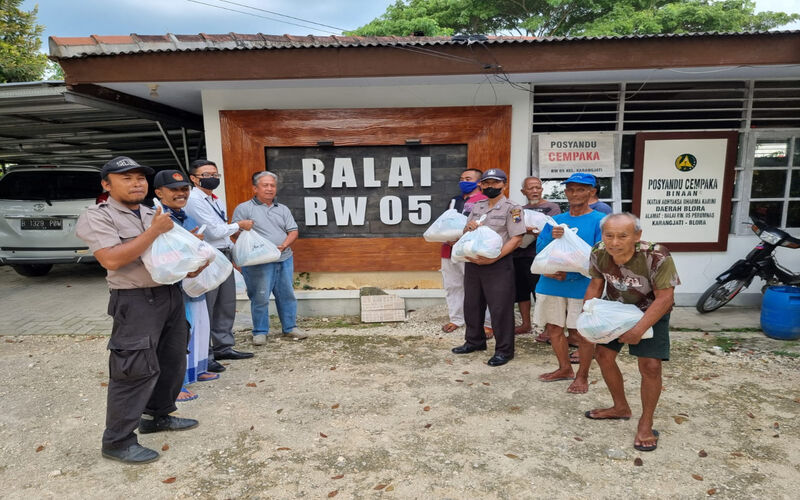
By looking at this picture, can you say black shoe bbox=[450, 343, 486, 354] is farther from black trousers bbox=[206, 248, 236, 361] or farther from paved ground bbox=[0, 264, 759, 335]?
paved ground bbox=[0, 264, 759, 335]

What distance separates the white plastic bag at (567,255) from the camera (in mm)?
3389

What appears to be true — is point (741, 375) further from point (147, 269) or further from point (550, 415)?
point (147, 269)

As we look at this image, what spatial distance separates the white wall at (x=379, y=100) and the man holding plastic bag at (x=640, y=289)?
10.0ft

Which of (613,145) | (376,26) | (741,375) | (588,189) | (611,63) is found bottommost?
(741,375)

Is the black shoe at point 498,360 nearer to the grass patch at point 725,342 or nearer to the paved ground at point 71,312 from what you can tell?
the grass patch at point 725,342

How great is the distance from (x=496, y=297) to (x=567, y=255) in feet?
2.85

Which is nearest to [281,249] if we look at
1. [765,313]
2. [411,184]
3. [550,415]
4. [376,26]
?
[411,184]

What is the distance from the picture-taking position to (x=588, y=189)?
3508 millimetres

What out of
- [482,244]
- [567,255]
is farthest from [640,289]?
[482,244]

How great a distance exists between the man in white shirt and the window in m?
6.18

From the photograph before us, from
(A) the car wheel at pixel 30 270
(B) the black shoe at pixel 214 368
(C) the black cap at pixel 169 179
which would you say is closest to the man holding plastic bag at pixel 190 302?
(C) the black cap at pixel 169 179

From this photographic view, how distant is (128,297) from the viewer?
264 cm

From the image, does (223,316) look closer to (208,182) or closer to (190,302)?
(190,302)

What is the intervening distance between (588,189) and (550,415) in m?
1.69
